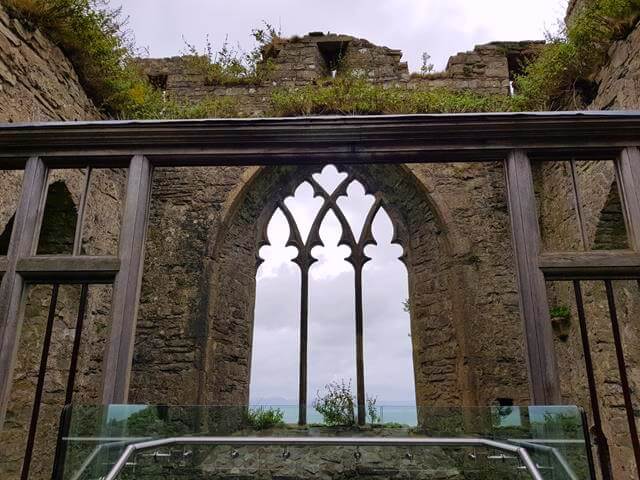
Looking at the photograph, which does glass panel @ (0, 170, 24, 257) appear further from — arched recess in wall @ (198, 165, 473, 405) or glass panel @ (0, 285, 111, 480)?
arched recess in wall @ (198, 165, 473, 405)

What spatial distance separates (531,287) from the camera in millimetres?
2160

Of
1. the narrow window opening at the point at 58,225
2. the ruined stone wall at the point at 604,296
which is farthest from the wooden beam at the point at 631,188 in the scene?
the narrow window opening at the point at 58,225

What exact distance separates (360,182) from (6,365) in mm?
5022

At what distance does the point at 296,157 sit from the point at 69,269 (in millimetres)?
1130

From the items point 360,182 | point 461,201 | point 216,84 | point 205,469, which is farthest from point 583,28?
point 205,469

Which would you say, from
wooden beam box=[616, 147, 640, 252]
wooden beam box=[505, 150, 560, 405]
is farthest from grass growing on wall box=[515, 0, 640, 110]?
wooden beam box=[505, 150, 560, 405]

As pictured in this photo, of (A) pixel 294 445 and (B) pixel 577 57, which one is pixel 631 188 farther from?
(B) pixel 577 57

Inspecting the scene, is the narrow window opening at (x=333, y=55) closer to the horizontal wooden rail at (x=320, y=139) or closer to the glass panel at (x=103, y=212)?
the glass panel at (x=103, y=212)

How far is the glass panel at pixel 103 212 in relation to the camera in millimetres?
4906

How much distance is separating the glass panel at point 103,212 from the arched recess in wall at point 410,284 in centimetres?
104

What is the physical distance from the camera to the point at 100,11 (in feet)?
15.8

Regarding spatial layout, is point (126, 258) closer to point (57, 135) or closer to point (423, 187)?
point (57, 135)

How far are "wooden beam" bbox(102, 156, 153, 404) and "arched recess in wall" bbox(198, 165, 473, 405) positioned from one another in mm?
3276

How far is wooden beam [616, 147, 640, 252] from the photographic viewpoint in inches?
86.8
